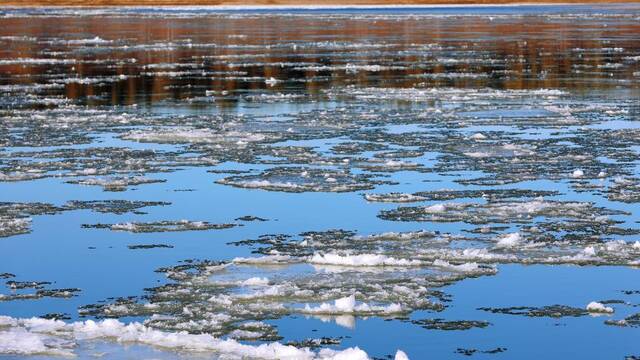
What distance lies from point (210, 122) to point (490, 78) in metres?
8.61

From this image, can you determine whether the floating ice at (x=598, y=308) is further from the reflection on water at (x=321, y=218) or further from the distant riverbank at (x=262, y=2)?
the distant riverbank at (x=262, y=2)

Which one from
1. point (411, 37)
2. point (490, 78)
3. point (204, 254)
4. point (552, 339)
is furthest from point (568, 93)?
point (411, 37)

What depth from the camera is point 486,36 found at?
42.1 metres

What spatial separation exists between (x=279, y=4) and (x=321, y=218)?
75.0 meters

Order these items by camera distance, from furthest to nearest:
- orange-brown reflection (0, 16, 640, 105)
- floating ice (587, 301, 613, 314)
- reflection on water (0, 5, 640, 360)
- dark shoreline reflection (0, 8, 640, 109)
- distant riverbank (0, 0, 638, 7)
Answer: distant riverbank (0, 0, 638, 7)
orange-brown reflection (0, 16, 640, 105)
dark shoreline reflection (0, 8, 640, 109)
floating ice (587, 301, 613, 314)
reflection on water (0, 5, 640, 360)

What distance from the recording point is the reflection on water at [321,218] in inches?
300

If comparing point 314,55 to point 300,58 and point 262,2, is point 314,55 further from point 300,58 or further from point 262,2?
point 262,2

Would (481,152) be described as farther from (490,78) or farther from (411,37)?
(411,37)

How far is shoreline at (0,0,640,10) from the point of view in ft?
267

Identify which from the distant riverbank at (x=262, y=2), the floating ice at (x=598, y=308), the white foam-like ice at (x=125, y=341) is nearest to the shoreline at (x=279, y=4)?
the distant riverbank at (x=262, y=2)

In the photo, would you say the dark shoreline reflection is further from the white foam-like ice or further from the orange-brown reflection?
the white foam-like ice

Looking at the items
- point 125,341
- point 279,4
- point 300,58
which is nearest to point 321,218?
point 125,341

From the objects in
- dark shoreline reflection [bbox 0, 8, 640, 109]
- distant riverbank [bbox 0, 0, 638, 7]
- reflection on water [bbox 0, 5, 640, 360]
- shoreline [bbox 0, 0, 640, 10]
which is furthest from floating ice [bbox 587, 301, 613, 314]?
distant riverbank [bbox 0, 0, 638, 7]

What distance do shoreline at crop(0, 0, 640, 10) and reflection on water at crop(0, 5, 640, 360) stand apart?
57350 millimetres
